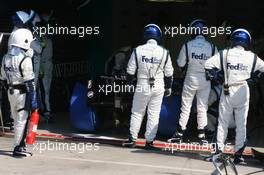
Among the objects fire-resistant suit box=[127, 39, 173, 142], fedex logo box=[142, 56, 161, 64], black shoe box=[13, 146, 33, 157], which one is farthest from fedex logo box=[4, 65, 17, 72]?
fedex logo box=[142, 56, 161, 64]

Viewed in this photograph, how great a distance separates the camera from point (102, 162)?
356 inches

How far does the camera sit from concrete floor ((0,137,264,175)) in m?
8.48

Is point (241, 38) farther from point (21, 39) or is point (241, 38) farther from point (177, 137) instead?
point (21, 39)

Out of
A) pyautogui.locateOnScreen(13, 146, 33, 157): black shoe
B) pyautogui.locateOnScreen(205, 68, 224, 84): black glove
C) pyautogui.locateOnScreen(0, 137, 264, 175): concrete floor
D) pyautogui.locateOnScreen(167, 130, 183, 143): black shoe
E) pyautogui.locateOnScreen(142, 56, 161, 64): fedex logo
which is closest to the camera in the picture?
pyautogui.locateOnScreen(0, 137, 264, 175): concrete floor


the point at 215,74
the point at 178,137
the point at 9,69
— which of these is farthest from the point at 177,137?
the point at 9,69

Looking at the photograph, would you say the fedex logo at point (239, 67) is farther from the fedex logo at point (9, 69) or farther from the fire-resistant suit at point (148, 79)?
the fedex logo at point (9, 69)

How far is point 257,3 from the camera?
45.1ft

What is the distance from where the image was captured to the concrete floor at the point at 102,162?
27.8 ft

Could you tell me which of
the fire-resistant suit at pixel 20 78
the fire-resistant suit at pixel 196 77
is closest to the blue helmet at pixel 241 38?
the fire-resistant suit at pixel 196 77

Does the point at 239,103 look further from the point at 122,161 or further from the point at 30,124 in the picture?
the point at 30,124

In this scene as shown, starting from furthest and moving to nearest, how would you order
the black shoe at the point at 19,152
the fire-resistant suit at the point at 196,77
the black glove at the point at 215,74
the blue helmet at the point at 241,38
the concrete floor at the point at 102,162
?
1. the fire-resistant suit at the point at 196,77
2. the black shoe at the point at 19,152
3. the black glove at the point at 215,74
4. the blue helmet at the point at 241,38
5. the concrete floor at the point at 102,162

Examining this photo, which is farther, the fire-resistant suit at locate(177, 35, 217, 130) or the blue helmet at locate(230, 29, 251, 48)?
the fire-resistant suit at locate(177, 35, 217, 130)

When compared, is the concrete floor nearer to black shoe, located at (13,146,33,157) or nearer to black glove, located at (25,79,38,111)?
black shoe, located at (13,146,33,157)

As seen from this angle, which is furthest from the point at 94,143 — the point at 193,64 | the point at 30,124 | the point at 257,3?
the point at 257,3
